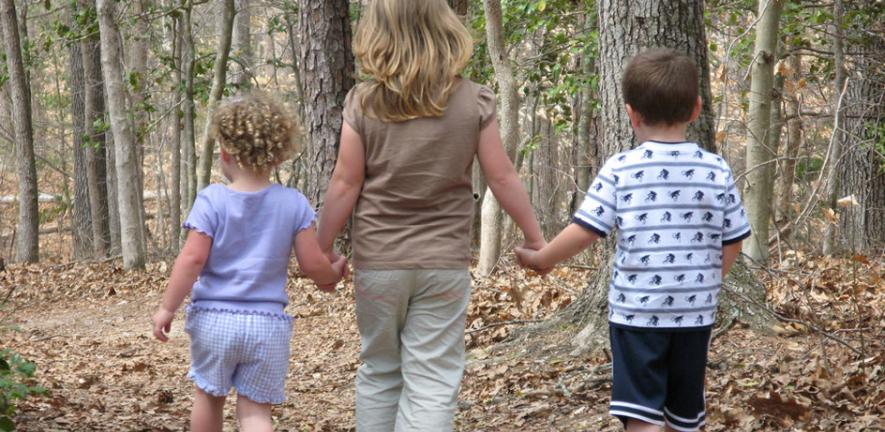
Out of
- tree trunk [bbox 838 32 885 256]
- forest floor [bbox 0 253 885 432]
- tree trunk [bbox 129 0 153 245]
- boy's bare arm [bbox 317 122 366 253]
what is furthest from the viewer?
tree trunk [bbox 129 0 153 245]

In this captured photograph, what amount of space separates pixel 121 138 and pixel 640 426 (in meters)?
12.4

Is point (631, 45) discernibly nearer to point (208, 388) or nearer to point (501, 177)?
point (501, 177)

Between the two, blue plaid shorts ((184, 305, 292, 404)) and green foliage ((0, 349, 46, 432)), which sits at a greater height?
blue plaid shorts ((184, 305, 292, 404))

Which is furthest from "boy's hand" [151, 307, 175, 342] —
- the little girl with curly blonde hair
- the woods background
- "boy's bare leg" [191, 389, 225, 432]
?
the woods background

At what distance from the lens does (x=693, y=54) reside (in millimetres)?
5551

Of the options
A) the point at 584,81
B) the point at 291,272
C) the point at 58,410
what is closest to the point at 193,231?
the point at 58,410

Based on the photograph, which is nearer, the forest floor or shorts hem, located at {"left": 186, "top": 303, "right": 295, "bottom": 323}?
shorts hem, located at {"left": 186, "top": 303, "right": 295, "bottom": 323}

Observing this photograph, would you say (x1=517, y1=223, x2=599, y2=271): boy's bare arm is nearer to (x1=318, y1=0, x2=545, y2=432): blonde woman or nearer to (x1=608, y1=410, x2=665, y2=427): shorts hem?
(x1=318, y1=0, x2=545, y2=432): blonde woman

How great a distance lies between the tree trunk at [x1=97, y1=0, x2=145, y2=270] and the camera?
14102 millimetres

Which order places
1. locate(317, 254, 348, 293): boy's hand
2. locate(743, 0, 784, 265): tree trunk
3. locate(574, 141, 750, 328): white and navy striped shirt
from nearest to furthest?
locate(574, 141, 750, 328): white and navy striped shirt
locate(317, 254, 348, 293): boy's hand
locate(743, 0, 784, 265): tree trunk

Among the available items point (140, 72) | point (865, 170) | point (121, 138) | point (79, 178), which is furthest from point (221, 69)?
point (79, 178)

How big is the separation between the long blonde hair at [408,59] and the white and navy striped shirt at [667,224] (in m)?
0.70

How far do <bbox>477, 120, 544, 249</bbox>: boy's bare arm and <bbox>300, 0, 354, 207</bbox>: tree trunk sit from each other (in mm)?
6908

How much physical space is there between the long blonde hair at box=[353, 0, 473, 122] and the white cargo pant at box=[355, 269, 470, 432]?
0.62m
